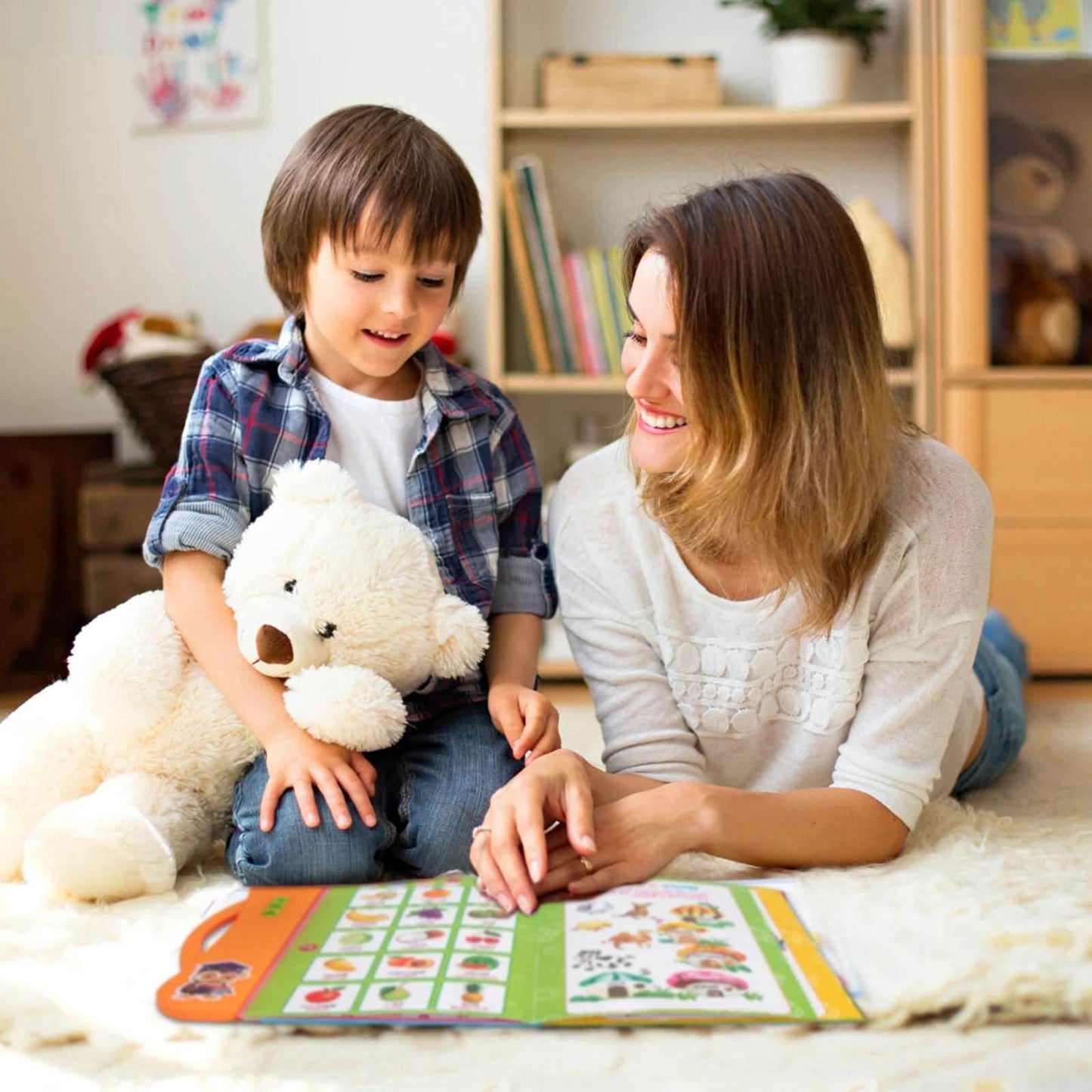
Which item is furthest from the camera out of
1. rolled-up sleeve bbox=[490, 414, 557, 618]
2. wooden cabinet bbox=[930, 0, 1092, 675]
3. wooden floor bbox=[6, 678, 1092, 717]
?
wooden cabinet bbox=[930, 0, 1092, 675]

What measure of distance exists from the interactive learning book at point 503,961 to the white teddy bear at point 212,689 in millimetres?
145

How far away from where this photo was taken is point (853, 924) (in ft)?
2.83

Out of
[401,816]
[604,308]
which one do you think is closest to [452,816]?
[401,816]

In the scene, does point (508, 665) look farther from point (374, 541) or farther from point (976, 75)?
point (976, 75)

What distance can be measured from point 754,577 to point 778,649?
0.21 ft

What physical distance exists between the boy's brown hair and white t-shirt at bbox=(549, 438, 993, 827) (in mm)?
243

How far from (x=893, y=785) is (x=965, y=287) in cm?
134

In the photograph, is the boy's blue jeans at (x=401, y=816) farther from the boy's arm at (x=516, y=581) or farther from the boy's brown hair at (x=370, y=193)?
the boy's brown hair at (x=370, y=193)

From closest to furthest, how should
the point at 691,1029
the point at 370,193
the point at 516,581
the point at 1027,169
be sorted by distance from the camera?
the point at 691,1029, the point at 370,193, the point at 516,581, the point at 1027,169

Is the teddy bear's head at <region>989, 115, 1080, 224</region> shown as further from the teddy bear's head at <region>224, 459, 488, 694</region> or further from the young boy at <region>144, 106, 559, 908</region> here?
the teddy bear's head at <region>224, 459, 488, 694</region>

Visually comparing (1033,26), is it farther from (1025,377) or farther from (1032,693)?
(1032,693)

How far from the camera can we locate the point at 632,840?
935 mm

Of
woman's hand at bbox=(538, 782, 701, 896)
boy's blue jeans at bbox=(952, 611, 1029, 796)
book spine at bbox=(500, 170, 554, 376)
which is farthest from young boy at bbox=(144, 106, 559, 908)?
book spine at bbox=(500, 170, 554, 376)

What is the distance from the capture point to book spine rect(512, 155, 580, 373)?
84.1 inches
